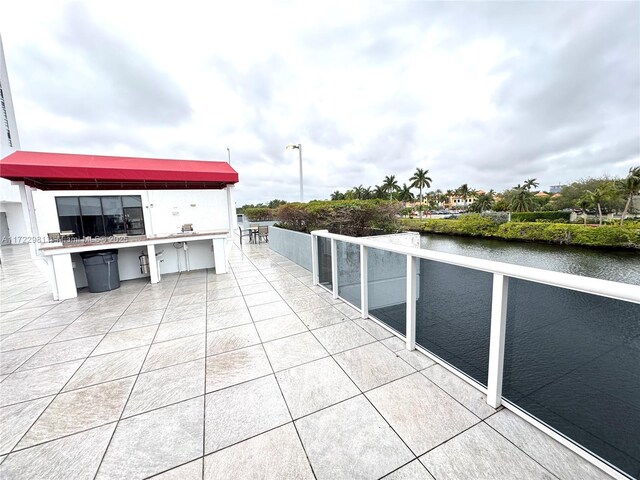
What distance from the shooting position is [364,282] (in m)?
Answer: 3.52

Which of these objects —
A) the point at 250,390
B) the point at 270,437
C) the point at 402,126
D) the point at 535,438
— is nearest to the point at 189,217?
the point at 250,390

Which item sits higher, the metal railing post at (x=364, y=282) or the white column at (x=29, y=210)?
the white column at (x=29, y=210)

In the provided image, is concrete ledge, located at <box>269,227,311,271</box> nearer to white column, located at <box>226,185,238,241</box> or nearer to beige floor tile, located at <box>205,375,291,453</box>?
white column, located at <box>226,185,238,241</box>

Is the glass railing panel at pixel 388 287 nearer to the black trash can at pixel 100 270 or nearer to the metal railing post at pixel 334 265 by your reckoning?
the metal railing post at pixel 334 265

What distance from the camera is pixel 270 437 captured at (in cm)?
171

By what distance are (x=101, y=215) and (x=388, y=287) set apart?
7.27m

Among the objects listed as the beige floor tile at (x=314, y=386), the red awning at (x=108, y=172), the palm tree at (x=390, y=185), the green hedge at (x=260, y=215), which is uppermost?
the palm tree at (x=390, y=185)

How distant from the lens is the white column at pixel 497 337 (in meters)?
1.79

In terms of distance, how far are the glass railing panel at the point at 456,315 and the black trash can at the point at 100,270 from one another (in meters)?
6.44

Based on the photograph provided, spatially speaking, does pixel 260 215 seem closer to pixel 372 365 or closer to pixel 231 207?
pixel 231 207

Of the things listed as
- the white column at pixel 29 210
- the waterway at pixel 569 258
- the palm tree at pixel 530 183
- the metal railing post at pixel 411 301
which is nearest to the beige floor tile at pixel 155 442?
the metal railing post at pixel 411 301

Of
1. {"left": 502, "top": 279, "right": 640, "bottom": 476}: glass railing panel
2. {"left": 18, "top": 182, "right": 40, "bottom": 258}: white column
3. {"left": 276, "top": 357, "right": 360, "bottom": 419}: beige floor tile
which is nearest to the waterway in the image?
{"left": 502, "top": 279, "right": 640, "bottom": 476}: glass railing panel

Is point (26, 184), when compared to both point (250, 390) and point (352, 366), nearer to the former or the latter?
point (250, 390)

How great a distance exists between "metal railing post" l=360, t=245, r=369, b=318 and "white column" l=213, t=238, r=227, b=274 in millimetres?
4549
